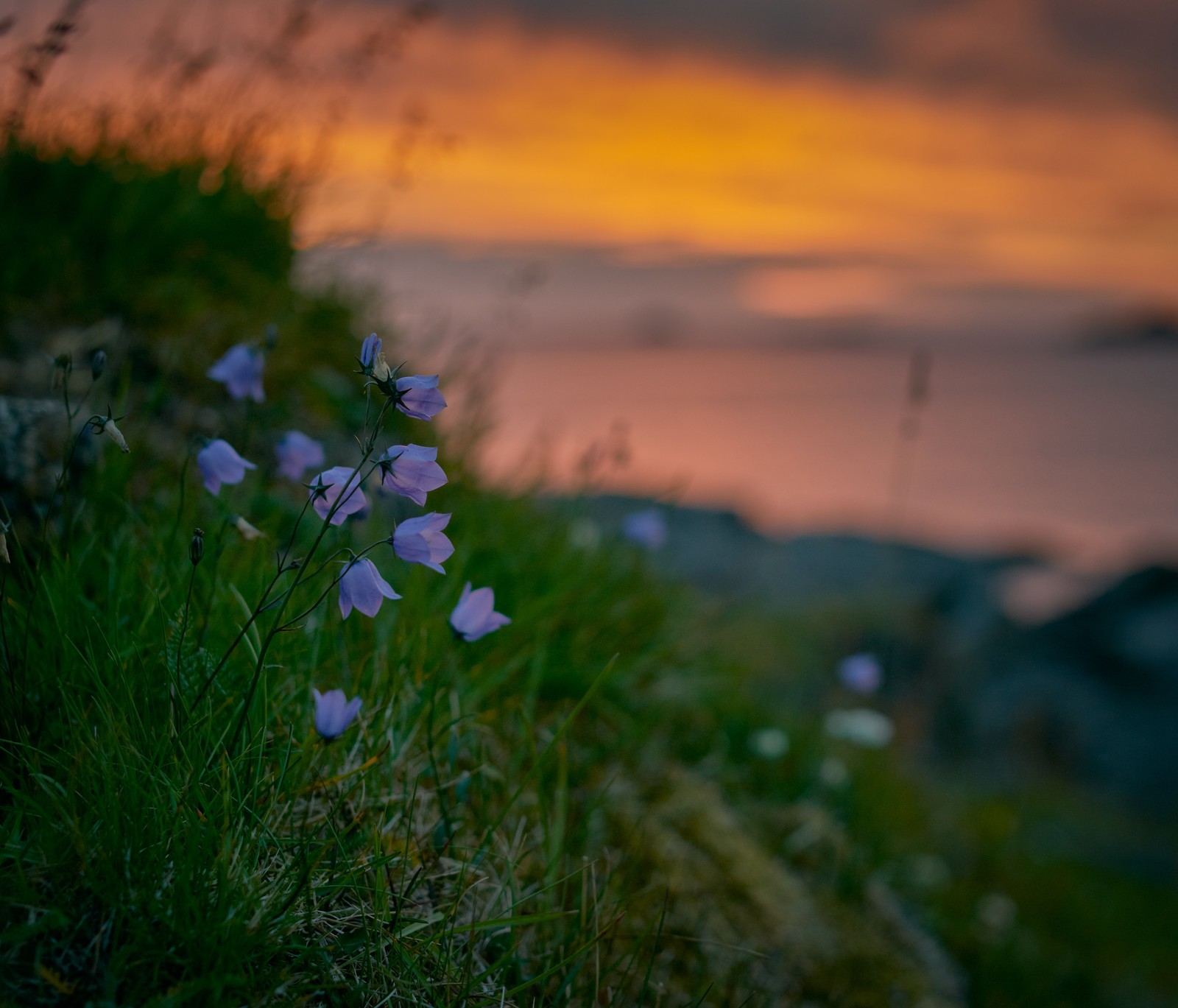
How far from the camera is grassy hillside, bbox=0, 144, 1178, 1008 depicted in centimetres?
138

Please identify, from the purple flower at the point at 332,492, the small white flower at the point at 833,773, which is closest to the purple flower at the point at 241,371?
the purple flower at the point at 332,492

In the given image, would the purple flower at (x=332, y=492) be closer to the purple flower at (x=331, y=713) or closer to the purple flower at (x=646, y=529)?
the purple flower at (x=331, y=713)

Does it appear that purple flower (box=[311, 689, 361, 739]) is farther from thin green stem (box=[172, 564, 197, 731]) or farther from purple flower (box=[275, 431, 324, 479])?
purple flower (box=[275, 431, 324, 479])

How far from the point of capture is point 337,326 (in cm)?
405

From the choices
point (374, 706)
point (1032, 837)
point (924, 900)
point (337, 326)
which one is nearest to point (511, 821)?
point (374, 706)

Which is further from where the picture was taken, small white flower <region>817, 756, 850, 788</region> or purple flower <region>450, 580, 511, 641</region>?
small white flower <region>817, 756, 850, 788</region>

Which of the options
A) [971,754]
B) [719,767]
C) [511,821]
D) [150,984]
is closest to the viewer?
[150,984]

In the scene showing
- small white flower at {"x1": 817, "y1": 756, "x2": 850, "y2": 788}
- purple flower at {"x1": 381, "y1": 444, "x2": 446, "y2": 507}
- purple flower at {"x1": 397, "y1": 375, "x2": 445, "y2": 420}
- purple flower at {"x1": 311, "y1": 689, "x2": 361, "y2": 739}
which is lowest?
small white flower at {"x1": 817, "y1": 756, "x2": 850, "y2": 788}

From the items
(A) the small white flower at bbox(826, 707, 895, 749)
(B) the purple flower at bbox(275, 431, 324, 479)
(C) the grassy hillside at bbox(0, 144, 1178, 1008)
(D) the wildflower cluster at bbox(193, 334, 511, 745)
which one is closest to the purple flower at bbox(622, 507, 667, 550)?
(C) the grassy hillside at bbox(0, 144, 1178, 1008)

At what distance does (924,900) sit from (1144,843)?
4354 millimetres

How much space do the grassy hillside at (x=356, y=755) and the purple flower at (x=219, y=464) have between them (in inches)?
2.0

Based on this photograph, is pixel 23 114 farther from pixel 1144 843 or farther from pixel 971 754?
pixel 1144 843

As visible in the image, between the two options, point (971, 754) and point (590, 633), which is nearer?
point (590, 633)

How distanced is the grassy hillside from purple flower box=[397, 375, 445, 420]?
0.16 metres
